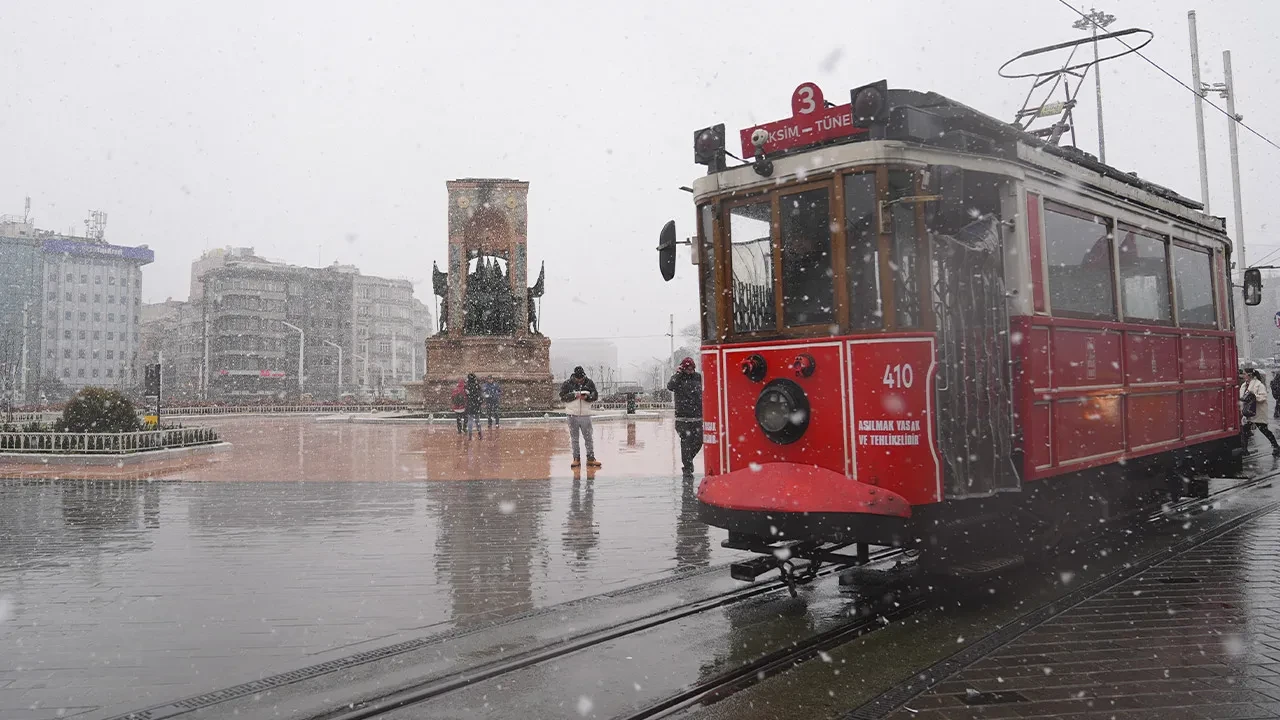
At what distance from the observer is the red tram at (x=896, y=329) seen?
5969 mm

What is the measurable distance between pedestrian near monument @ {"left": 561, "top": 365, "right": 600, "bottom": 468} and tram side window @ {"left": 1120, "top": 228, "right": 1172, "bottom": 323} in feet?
27.6

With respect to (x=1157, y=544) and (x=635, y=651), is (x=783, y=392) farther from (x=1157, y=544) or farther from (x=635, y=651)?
(x=1157, y=544)

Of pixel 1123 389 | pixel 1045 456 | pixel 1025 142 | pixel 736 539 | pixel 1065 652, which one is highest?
pixel 1025 142

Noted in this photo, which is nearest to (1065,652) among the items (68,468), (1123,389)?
(1123,389)

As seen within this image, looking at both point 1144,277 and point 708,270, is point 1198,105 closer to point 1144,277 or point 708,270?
point 1144,277

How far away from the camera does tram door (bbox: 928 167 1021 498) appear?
6070 millimetres

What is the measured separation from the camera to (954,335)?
6.21m

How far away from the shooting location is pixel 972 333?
6344mm

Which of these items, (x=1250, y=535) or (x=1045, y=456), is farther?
(x=1250, y=535)

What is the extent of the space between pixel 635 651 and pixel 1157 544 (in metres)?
5.79

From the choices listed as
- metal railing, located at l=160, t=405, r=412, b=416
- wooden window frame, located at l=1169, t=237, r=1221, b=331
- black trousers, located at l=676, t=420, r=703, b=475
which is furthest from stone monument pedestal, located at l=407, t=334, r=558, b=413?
wooden window frame, located at l=1169, t=237, r=1221, b=331

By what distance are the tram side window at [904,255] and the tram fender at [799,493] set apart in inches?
44.3

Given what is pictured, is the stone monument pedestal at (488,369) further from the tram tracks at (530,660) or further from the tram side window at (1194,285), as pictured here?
the tram tracks at (530,660)

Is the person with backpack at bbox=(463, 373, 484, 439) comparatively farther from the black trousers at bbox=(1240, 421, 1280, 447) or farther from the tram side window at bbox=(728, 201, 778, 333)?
the tram side window at bbox=(728, 201, 778, 333)
